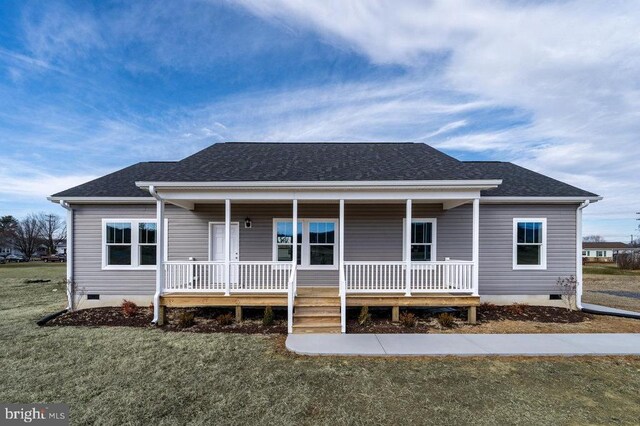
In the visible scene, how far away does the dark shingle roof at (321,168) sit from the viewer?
25.1 feet

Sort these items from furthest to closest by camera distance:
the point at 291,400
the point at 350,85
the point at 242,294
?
1. the point at 350,85
2. the point at 242,294
3. the point at 291,400

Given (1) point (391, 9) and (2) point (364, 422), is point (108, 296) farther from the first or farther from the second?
(1) point (391, 9)

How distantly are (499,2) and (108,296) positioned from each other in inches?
608

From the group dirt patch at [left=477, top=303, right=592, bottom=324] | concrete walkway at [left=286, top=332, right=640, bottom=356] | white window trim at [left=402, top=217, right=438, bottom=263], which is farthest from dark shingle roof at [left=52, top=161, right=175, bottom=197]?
dirt patch at [left=477, top=303, right=592, bottom=324]

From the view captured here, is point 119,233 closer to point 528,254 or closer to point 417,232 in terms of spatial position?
point 417,232

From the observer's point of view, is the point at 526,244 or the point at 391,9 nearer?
the point at 526,244

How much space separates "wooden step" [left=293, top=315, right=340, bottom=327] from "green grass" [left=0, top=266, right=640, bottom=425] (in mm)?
1025

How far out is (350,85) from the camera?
15461 millimetres

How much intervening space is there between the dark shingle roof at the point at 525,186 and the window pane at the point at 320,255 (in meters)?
4.80

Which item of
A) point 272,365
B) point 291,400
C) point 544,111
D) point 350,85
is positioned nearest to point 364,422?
point 291,400

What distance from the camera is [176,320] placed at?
25.4 ft

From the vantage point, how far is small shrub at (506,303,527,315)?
8.24 meters

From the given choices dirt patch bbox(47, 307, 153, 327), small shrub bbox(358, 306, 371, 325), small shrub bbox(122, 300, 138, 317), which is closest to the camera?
small shrub bbox(358, 306, 371, 325)

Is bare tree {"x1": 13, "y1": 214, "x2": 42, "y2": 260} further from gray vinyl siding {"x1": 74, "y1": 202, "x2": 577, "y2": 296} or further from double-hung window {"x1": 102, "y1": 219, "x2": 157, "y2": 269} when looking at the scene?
double-hung window {"x1": 102, "y1": 219, "x2": 157, "y2": 269}
